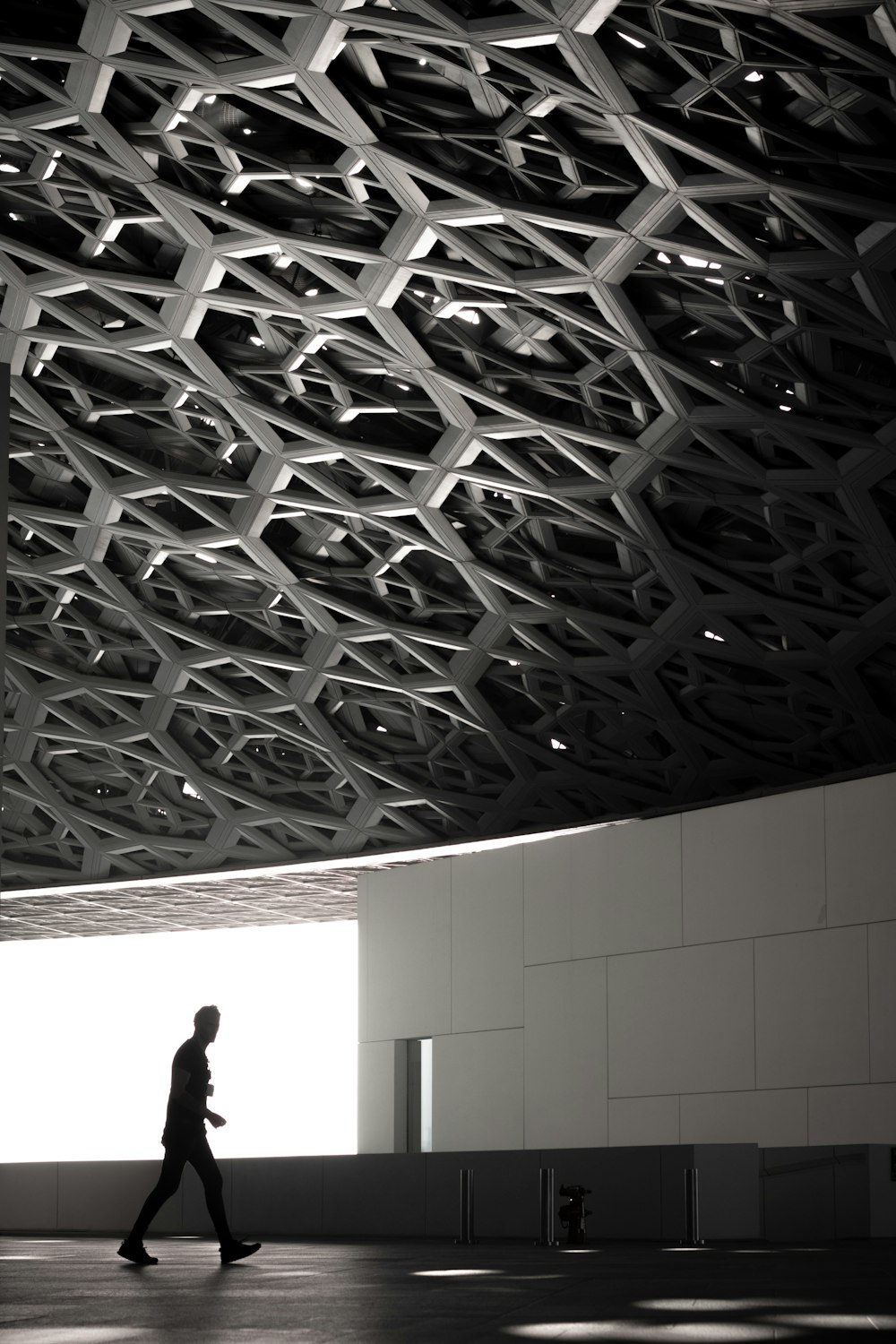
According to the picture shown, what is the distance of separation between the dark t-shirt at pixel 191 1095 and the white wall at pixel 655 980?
39.6 feet

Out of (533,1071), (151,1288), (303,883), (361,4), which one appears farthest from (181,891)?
(151,1288)

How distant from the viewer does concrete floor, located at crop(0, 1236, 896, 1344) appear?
6.09 metres

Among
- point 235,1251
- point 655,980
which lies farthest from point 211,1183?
point 655,980

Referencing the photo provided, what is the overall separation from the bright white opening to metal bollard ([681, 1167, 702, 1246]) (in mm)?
29371

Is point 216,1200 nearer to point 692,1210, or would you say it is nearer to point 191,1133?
point 191,1133

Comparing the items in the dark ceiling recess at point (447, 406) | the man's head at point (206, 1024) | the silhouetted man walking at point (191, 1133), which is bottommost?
the silhouetted man walking at point (191, 1133)

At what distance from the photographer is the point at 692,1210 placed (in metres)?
15.6

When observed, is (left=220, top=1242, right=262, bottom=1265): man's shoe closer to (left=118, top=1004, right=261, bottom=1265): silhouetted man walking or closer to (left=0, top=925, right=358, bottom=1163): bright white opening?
(left=118, top=1004, right=261, bottom=1265): silhouetted man walking

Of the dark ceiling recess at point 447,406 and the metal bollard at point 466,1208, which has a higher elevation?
the dark ceiling recess at point 447,406

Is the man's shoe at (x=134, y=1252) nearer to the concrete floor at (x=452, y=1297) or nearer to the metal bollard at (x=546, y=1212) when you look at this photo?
the concrete floor at (x=452, y=1297)

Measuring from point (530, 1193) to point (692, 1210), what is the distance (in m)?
3.30

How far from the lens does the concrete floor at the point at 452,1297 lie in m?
6.09

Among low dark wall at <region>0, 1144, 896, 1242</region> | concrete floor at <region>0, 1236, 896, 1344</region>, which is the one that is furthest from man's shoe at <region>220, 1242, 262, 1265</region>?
low dark wall at <region>0, 1144, 896, 1242</region>

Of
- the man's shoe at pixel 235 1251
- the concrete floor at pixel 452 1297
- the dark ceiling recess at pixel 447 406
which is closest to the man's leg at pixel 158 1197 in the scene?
the concrete floor at pixel 452 1297
